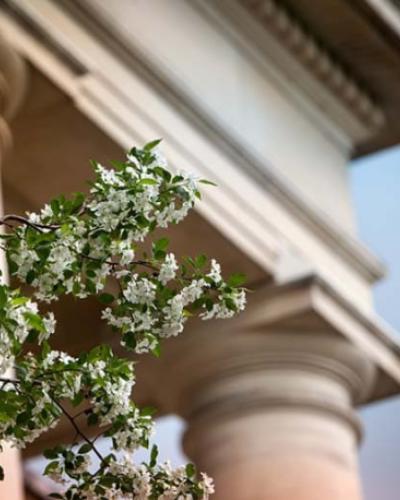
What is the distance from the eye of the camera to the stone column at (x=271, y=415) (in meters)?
22.3

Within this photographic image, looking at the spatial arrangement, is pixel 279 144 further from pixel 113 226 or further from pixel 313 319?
pixel 113 226

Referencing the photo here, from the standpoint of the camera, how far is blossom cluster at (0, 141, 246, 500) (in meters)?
8.98

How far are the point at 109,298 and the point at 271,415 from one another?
13.5m

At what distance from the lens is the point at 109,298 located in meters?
9.28

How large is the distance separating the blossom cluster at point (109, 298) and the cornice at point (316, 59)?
15428mm

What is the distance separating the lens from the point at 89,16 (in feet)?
64.8

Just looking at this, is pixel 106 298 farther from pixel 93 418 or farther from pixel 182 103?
pixel 182 103

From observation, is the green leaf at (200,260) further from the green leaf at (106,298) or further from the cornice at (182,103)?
the cornice at (182,103)

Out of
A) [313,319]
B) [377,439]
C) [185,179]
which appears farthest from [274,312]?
[377,439]

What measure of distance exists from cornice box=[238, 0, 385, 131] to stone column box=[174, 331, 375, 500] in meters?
4.67

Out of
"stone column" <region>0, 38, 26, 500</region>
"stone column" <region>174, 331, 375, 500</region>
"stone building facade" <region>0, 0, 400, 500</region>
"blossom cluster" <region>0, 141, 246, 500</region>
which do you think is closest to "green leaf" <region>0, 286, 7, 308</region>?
"blossom cluster" <region>0, 141, 246, 500</region>

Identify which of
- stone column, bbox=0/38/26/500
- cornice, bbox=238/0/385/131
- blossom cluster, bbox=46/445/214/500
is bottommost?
blossom cluster, bbox=46/445/214/500

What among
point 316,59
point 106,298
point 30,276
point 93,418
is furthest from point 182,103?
point 30,276

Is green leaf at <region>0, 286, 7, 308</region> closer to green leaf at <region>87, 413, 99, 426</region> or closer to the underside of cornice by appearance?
green leaf at <region>87, 413, 99, 426</region>
